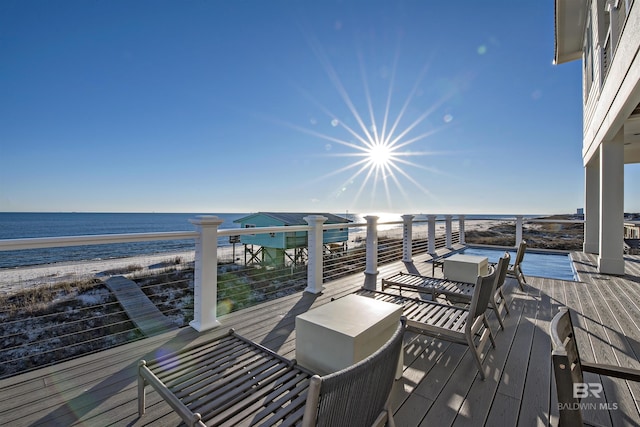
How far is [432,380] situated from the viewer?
2.08 metres

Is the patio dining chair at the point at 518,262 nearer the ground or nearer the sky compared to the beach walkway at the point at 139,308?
nearer the sky

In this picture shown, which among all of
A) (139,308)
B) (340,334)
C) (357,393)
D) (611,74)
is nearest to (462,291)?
(340,334)

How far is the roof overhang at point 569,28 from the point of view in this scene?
22.7 feet

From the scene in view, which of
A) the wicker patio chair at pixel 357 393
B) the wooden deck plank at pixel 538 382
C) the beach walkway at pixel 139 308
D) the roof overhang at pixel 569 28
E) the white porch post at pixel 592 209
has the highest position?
the roof overhang at pixel 569 28

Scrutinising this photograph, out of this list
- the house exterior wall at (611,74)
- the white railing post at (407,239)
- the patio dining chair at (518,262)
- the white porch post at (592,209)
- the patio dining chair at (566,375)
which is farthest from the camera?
the white porch post at (592,209)

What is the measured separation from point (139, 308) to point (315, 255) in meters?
8.85

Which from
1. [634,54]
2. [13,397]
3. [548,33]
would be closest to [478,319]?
[13,397]

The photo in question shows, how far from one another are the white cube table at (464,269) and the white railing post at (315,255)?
196cm

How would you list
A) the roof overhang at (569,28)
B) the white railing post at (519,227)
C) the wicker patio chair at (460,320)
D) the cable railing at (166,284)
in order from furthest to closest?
the white railing post at (519,227) < the roof overhang at (569,28) < the cable railing at (166,284) < the wicker patio chair at (460,320)

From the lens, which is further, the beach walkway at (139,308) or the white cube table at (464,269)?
the beach walkway at (139,308)

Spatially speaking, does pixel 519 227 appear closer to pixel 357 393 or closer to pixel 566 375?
pixel 566 375

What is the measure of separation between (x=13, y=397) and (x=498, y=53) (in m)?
9.99

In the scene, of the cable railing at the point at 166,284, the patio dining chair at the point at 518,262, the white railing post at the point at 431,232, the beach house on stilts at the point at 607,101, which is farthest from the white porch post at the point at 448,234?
the patio dining chair at the point at 518,262

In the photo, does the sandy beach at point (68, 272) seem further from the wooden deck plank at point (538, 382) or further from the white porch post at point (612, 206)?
the wooden deck plank at point (538, 382)
